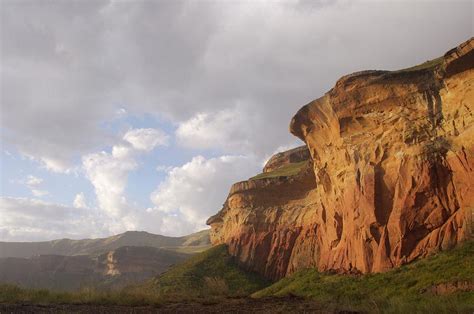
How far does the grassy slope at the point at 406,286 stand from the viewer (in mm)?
20528

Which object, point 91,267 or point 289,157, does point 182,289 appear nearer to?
point 289,157

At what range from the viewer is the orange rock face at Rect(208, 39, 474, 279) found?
28703 millimetres

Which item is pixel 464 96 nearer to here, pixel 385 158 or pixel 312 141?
pixel 385 158

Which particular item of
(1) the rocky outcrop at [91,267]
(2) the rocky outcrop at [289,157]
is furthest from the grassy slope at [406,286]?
(1) the rocky outcrop at [91,267]

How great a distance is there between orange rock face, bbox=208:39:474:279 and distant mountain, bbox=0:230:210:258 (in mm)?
108826

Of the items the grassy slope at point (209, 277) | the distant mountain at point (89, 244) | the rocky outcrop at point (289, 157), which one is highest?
the rocky outcrop at point (289, 157)

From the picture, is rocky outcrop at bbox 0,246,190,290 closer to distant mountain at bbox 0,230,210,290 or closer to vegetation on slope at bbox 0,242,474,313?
distant mountain at bbox 0,230,210,290

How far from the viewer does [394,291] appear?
26.2 m

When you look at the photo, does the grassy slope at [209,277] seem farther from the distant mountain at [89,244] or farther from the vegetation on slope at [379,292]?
the distant mountain at [89,244]

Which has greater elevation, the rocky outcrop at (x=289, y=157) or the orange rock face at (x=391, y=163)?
the rocky outcrop at (x=289, y=157)

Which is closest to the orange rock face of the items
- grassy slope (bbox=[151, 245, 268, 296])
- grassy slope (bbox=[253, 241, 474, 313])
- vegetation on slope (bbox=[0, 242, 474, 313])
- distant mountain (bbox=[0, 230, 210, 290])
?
grassy slope (bbox=[253, 241, 474, 313])

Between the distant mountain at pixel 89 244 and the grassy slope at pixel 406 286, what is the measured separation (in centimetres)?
11705

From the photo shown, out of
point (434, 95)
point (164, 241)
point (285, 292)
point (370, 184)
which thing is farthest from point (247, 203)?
point (164, 241)

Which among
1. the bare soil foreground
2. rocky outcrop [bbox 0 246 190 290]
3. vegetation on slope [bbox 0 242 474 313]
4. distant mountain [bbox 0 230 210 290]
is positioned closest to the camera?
the bare soil foreground
